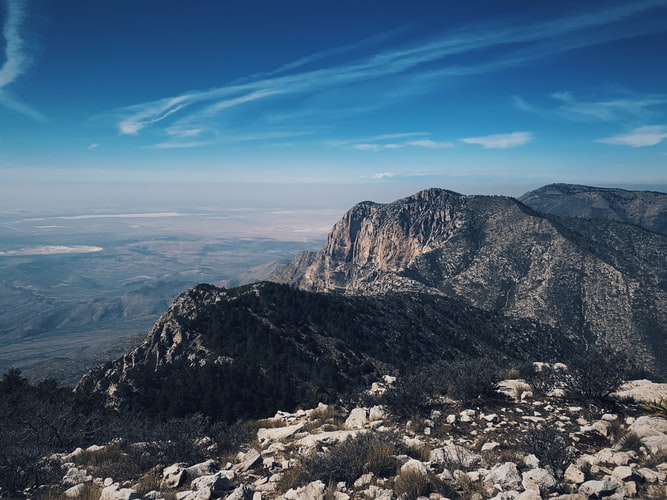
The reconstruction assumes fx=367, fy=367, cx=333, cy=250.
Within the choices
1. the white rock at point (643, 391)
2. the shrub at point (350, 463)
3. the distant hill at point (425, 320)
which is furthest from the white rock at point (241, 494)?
the distant hill at point (425, 320)

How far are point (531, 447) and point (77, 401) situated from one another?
3060 centimetres

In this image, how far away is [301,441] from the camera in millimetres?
11094

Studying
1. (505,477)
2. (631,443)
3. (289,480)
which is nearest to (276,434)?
(289,480)

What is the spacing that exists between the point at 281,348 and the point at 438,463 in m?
33.0

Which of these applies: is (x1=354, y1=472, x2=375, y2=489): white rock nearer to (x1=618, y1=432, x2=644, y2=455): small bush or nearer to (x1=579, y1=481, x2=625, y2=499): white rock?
(x1=579, y1=481, x2=625, y2=499): white rock

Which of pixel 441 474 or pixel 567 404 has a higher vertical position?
pixel 441 474

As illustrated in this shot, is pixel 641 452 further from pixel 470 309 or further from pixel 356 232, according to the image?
pixel 356 232

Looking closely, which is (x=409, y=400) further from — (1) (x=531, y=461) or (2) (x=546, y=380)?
(2) (x=546, y=380)

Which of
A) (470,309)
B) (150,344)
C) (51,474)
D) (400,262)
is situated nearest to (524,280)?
(470,309)

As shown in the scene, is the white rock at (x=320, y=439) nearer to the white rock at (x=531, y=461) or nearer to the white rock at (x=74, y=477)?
the white rock at (x=531, y=461)

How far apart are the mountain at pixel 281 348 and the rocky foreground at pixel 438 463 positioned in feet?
37.3

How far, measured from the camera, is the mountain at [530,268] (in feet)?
256

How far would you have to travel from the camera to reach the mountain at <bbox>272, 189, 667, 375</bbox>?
3073 inches

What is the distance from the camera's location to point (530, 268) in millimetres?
98062
